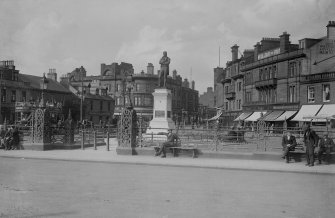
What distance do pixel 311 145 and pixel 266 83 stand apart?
40.3 m

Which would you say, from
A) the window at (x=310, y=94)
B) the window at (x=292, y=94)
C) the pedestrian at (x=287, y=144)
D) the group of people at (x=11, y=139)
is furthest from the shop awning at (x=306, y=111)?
the group of people at (x=11, y=139)

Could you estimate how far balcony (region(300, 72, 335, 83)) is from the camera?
45519 mm

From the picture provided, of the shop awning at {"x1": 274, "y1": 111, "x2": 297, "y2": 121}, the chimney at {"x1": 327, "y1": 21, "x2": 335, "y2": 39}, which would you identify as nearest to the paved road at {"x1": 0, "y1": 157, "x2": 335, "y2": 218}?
the chimney at {"x1": 327, "y1": 21, "x2": 335, "y2": 39}

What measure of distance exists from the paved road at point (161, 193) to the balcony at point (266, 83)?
→ 41.5m

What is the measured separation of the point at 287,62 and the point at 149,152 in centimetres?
3722

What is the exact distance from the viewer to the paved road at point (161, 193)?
8.14 m

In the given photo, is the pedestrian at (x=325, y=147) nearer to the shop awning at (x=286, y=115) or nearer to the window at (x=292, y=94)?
the shop awning at (x=286, y=115)

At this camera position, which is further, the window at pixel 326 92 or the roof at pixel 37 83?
the roof at pixel 37 83

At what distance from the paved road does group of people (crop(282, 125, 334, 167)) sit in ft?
9.23

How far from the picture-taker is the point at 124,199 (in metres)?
9.34

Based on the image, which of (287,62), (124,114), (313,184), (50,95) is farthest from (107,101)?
(313,184)

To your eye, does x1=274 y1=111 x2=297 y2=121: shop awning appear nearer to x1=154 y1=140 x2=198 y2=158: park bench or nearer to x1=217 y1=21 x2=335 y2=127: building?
x1=217 y1=21 x2=335 y2=127: building

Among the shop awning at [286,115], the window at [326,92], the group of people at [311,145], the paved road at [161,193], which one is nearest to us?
the paved road at [161,193]

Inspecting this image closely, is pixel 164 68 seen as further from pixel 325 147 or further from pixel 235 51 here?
pixel 235 51
